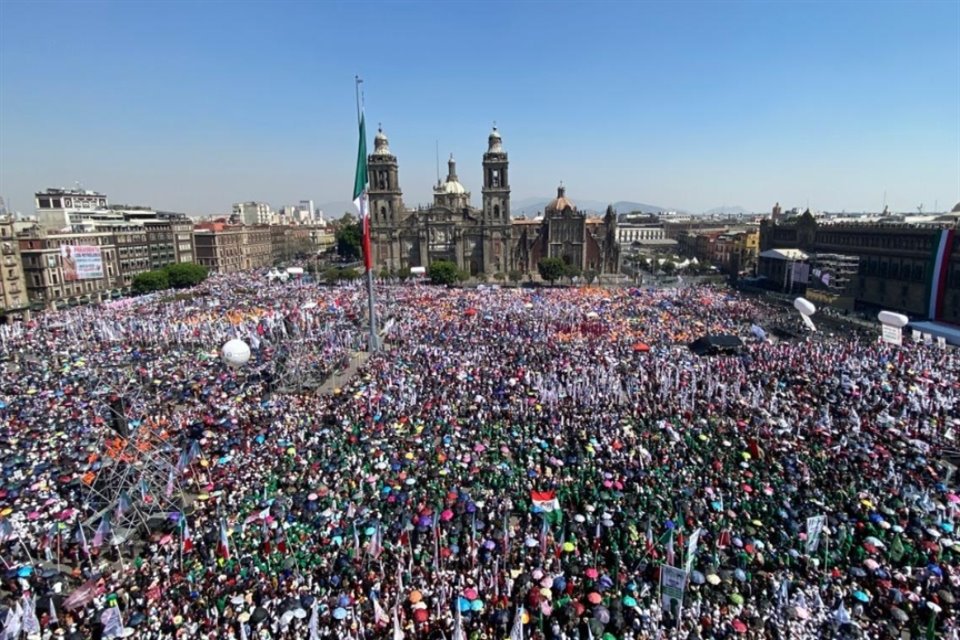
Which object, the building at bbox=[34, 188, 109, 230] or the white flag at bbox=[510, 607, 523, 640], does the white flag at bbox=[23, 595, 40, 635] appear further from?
the building at bbox=[34, 188, 109, 230]

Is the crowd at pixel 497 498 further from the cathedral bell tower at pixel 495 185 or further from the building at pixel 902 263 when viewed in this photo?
the cathedral bell tower at pixel 495 185

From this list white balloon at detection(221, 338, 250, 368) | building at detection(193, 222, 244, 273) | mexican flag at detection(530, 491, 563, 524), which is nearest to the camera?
mexican flag at detection(530, 491, 563, 524)

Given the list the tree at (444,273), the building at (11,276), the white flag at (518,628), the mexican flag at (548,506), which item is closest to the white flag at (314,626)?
the white flag at (518,628)

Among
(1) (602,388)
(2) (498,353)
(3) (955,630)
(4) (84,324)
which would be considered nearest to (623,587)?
(3) (955,630)

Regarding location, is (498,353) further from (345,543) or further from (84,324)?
(84,324)

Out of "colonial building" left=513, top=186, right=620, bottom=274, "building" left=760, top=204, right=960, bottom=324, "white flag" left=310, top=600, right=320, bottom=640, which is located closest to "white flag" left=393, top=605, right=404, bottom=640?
"white flag" left=310, top=600, right=320, bottom=640

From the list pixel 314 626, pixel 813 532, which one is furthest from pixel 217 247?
pixel 813 532
